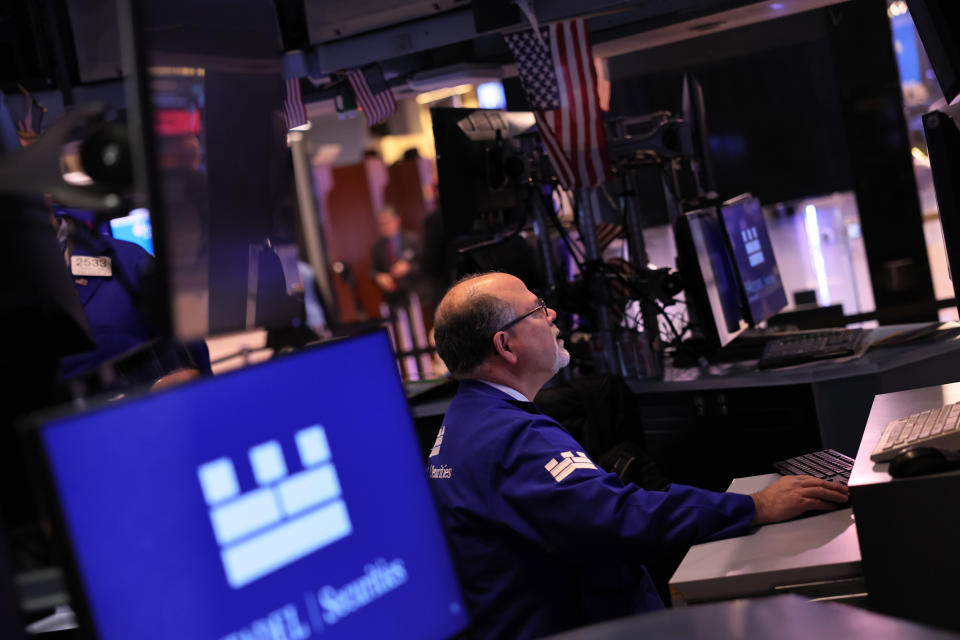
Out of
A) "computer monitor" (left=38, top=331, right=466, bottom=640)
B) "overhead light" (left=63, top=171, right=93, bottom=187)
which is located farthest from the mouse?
"overhead light" (left=63, top=171, right=93, bottom=187)

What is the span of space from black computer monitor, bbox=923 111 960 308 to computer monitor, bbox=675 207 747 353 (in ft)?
2.72

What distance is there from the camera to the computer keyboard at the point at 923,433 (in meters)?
1.55

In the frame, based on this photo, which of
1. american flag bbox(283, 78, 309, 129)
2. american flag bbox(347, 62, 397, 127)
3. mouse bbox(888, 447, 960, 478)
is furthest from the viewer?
american flag bbox(283, 78, 309, 129)

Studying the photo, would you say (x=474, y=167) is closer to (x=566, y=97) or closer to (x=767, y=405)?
(x=566, y=97)

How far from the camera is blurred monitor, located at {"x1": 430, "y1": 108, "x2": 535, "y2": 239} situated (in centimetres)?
358

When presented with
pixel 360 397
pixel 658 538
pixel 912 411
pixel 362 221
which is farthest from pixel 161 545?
pixel 362 221

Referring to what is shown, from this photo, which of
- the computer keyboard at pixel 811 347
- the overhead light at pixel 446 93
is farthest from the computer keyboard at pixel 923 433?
the overhead light at pixel 446 93

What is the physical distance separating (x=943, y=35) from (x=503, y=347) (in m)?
1.19

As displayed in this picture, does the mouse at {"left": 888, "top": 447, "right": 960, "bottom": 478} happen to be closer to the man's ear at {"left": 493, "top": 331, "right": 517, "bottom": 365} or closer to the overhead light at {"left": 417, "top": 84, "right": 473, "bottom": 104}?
the man's ear at {"left": 493, "top": 331, "right": 517, "bottom": 365}

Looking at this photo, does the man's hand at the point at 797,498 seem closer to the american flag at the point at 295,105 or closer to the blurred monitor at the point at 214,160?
the blurred monitor at the point at 214,160

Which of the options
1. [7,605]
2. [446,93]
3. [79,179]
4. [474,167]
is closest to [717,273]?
[474,167]

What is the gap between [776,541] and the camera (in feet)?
5.67

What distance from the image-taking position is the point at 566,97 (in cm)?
400

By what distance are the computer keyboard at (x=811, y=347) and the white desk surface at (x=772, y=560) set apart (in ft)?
5.35
